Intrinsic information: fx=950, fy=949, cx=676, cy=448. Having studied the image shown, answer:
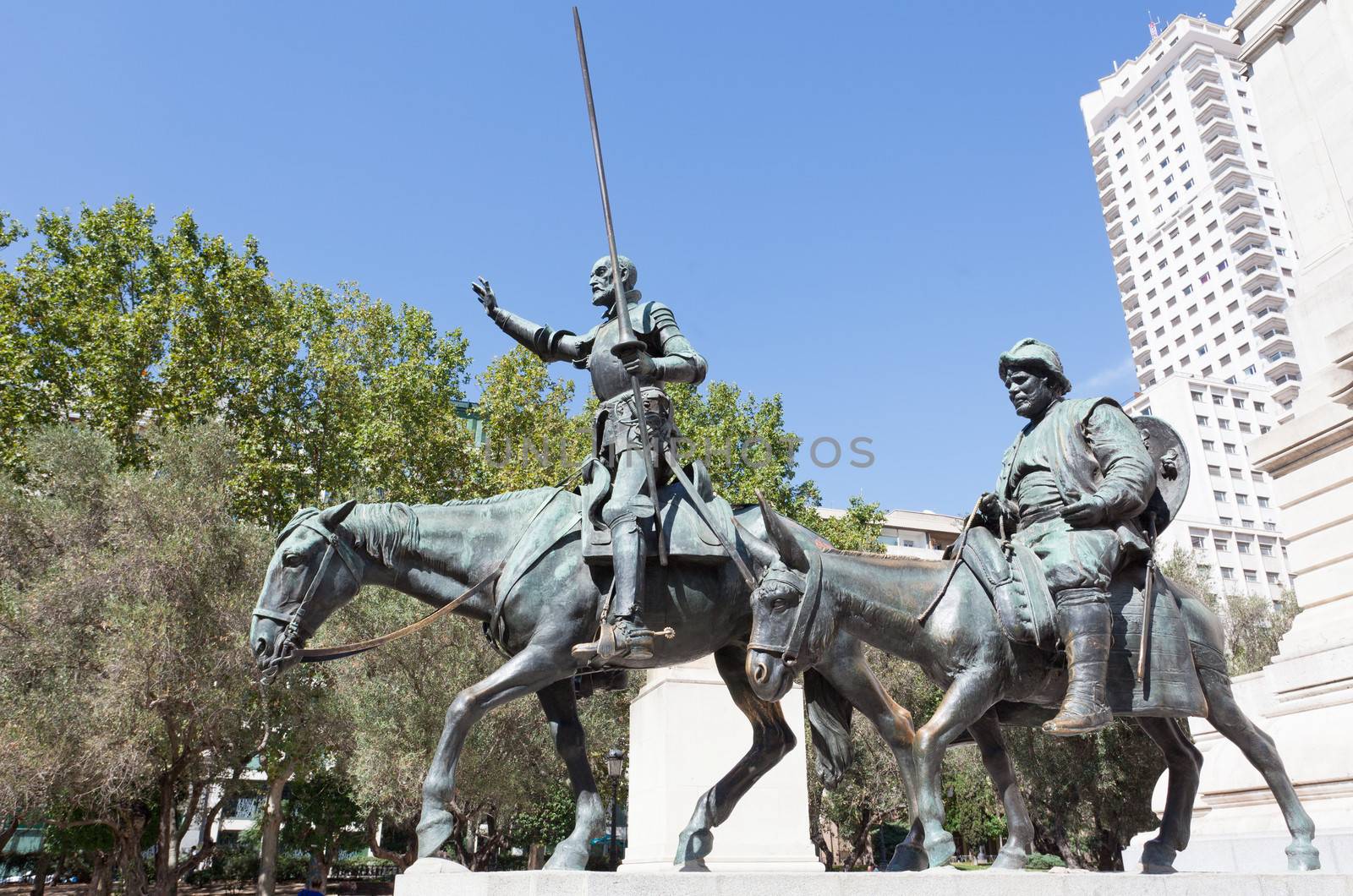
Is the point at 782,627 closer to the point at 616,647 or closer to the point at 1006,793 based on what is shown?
the point at 616,647

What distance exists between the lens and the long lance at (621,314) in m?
6.92

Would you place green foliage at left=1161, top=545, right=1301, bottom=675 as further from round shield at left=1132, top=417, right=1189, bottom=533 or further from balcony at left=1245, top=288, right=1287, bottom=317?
balcony at left=1245, top=288, right=1287, bottom=317

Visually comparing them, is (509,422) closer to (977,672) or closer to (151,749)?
(151,749)

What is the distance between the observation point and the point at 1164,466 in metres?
7.04

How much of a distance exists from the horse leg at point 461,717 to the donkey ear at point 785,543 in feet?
5.68

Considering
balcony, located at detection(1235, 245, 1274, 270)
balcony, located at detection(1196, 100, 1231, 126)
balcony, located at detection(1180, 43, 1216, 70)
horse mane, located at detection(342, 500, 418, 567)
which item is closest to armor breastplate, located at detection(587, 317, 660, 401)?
horse mane, located at detection(342, 500, 418, 567)

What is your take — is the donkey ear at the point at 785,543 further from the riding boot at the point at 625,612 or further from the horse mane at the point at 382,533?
the horse mane at the point at 382,533

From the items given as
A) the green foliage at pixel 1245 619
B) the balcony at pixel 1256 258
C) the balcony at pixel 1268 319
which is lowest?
the green foliage at pixel 1245 619

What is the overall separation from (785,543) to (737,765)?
187cm

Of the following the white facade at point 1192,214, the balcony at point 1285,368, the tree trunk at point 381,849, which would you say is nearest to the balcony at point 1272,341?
the white facade at point 1192,214

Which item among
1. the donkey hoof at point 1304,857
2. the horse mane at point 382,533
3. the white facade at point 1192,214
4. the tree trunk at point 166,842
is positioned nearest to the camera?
the donkey hoof at point 1304,857

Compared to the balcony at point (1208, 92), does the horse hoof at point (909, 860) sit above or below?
below

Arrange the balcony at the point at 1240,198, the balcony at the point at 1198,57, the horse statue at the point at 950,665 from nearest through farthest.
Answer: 1. the horse statue at the point at 950,665
2. the balcony at the point at 1240,198
3. the balcony at the point at 1198,57

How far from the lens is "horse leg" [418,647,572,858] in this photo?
587cm
